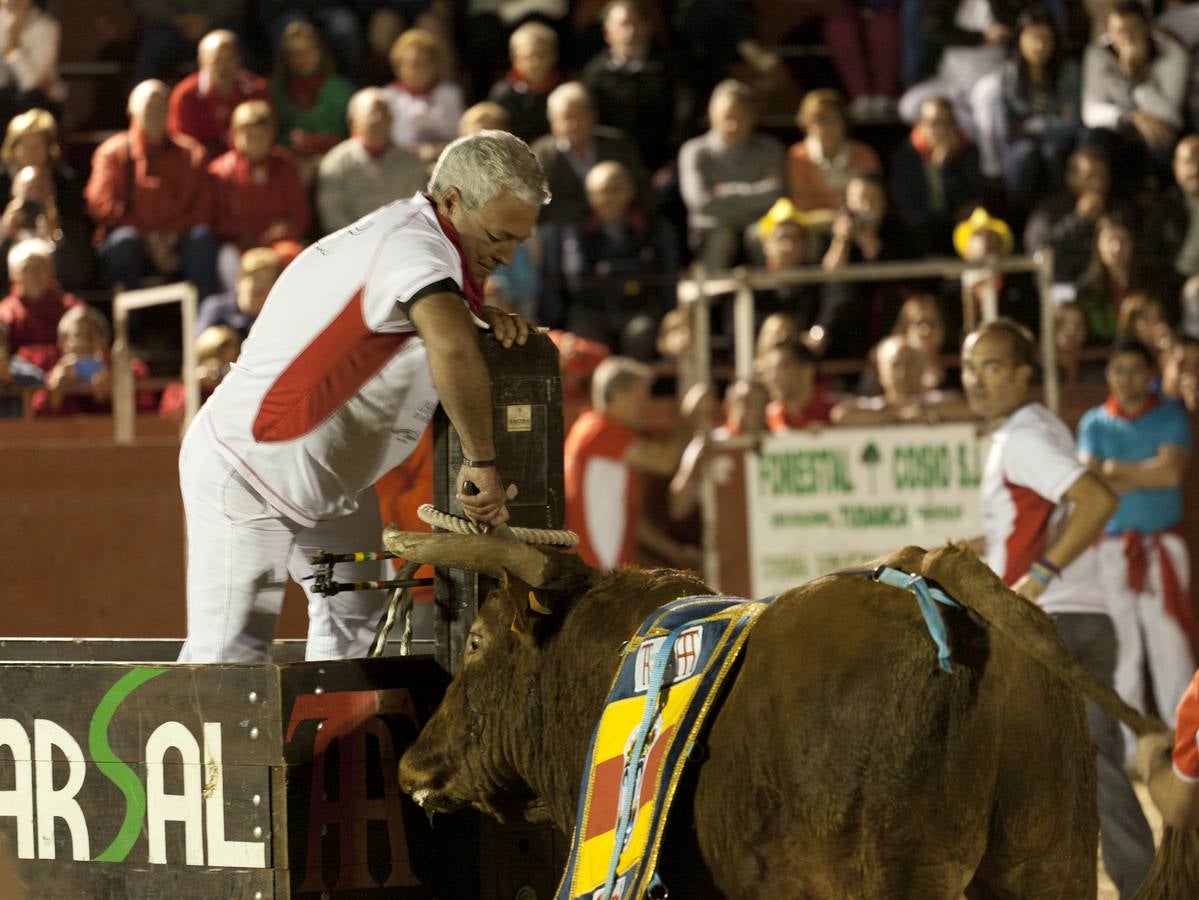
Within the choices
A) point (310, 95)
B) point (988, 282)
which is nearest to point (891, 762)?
point (988, 282)

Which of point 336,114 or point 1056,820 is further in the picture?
point 336,114

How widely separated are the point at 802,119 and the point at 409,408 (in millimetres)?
8712

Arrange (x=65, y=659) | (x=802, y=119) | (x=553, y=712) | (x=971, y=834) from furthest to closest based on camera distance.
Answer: (x=802, y=119) < (x=65, y=659) < (x=553, y=712) < (x=971, y=834)

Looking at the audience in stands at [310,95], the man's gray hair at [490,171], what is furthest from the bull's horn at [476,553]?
the audience in stands at [310,95]

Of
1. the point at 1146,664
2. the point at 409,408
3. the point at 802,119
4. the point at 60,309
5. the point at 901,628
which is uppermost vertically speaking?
the point at 802,119

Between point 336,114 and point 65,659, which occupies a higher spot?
point 336,114

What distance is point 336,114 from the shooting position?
13.1 m

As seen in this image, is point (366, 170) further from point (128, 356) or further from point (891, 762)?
point (891, 762)

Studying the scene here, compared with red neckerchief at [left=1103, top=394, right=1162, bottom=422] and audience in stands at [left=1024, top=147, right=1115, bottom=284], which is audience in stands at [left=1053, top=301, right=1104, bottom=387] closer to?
audience in stands at [left=1024, top=147, right=1115, bottom=284]

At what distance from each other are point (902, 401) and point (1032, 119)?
12.0ft

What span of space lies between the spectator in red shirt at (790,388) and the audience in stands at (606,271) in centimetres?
133

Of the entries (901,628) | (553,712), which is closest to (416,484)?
(553,712)

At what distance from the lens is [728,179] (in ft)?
41.2

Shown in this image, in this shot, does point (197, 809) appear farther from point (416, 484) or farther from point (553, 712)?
point (416, 484)
